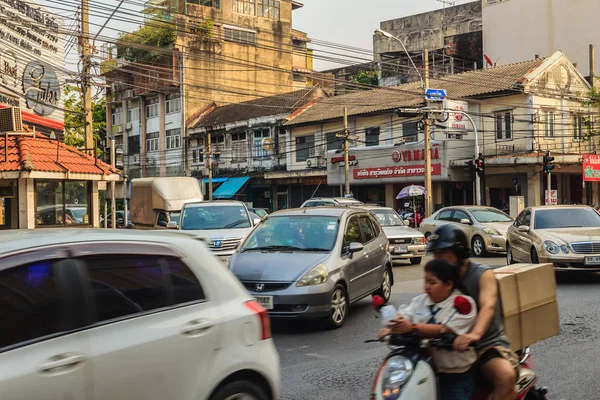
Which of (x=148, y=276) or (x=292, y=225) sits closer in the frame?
(x=148, y=276)

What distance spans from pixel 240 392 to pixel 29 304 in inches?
56.9

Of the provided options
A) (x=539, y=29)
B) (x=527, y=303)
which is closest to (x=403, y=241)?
(x=527, y=303)

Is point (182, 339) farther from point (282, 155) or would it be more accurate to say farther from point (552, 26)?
point (552, 26)

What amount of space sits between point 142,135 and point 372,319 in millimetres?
54803

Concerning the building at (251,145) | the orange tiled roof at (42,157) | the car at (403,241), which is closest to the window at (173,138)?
the building at (251,145)

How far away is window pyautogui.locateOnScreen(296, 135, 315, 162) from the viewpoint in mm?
44438

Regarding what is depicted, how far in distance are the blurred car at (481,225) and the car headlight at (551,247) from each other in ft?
19.2

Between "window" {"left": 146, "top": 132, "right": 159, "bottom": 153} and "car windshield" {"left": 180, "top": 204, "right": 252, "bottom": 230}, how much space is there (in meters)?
44.8

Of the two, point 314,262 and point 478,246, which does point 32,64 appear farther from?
point 314,262

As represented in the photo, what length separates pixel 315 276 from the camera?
863cm

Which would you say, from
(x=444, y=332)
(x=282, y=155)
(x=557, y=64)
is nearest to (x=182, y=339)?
(x=444, y=332)

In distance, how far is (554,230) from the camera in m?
13.2

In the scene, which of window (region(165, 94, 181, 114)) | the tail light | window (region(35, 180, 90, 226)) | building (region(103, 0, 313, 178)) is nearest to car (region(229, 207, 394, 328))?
the tail light

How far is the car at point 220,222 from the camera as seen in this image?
49.9 feet
